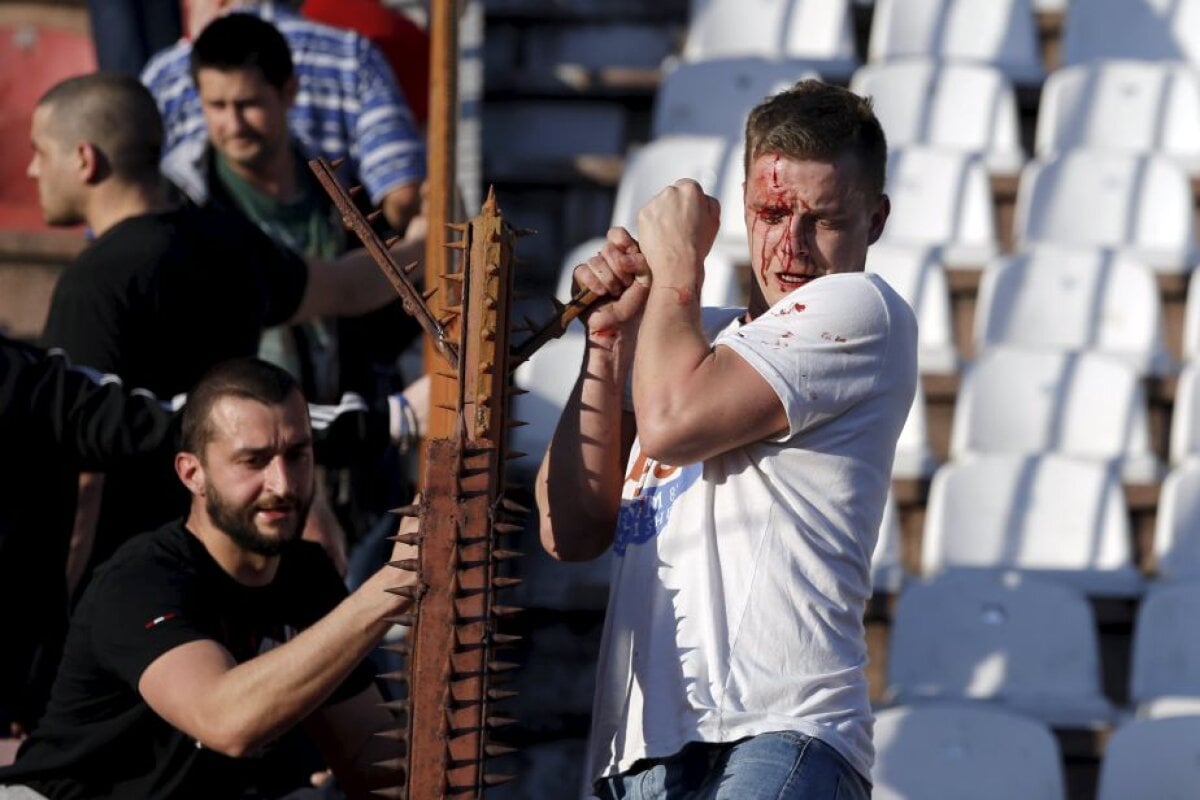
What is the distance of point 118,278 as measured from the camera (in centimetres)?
407

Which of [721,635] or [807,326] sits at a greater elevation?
[807,326]

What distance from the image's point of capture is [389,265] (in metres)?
2.43

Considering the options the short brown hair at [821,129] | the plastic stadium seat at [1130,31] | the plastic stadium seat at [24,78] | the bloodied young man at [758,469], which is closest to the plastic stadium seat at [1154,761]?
the bloodied young man at [758,469]

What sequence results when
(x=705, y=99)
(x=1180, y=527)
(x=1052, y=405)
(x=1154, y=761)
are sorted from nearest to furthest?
(x=1154, y=761) < (x=1180, y=527) < (x=1052, y=405) < (x=705, y=99)

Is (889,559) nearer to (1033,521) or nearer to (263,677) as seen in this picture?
(1033,521)

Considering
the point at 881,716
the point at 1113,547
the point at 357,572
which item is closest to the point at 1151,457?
the point at 1113,547

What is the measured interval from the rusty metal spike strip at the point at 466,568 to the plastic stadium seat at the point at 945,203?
14.8 feet

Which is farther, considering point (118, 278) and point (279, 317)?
point (279, 317)

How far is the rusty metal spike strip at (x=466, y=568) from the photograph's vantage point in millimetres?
2342

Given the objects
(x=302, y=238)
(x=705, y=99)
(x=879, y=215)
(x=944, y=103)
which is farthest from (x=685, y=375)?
(x=944, y=103)

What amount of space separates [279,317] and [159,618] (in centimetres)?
132

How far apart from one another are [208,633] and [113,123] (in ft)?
4.96

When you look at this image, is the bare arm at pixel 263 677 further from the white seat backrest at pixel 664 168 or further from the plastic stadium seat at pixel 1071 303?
the plastic stadium seat at pixel 1071 303

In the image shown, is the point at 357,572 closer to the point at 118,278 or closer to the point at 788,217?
the point at 118,278
